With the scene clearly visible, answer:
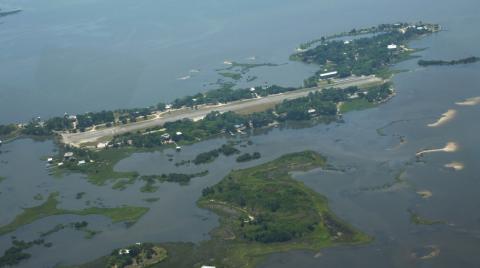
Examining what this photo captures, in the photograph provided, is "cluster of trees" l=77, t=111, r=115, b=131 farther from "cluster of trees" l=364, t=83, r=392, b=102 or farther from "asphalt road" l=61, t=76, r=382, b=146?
"cluster of trees" l=364, t=83, r=392, b=102

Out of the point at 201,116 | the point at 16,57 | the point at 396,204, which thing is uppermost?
the point at 16,57

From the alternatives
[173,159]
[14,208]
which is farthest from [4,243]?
[173,159]

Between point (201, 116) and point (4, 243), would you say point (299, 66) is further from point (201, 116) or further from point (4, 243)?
point (4, 243)

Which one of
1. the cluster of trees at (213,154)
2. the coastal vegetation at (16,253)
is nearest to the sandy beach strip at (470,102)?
the cluster of trees at (213,154)

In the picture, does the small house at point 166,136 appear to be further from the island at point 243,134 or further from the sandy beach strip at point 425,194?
the sandy beach strip at point 425,194

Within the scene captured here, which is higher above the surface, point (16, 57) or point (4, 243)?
point (16, 57)

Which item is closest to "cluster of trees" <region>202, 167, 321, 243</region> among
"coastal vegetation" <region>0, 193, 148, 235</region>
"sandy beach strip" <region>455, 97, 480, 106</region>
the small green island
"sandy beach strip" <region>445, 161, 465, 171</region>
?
the small green island

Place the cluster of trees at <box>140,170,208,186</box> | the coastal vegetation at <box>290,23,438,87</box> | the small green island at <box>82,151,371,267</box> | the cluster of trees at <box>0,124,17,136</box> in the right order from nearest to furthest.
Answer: the small green island at <box>82,151,371,267</box>
the cluster of trees at <box>140,170,208,186</box>
the cluster of trees at <box>0,124,17,136</box>
the coastal vegetation at <box>290,23,438,87</box>
